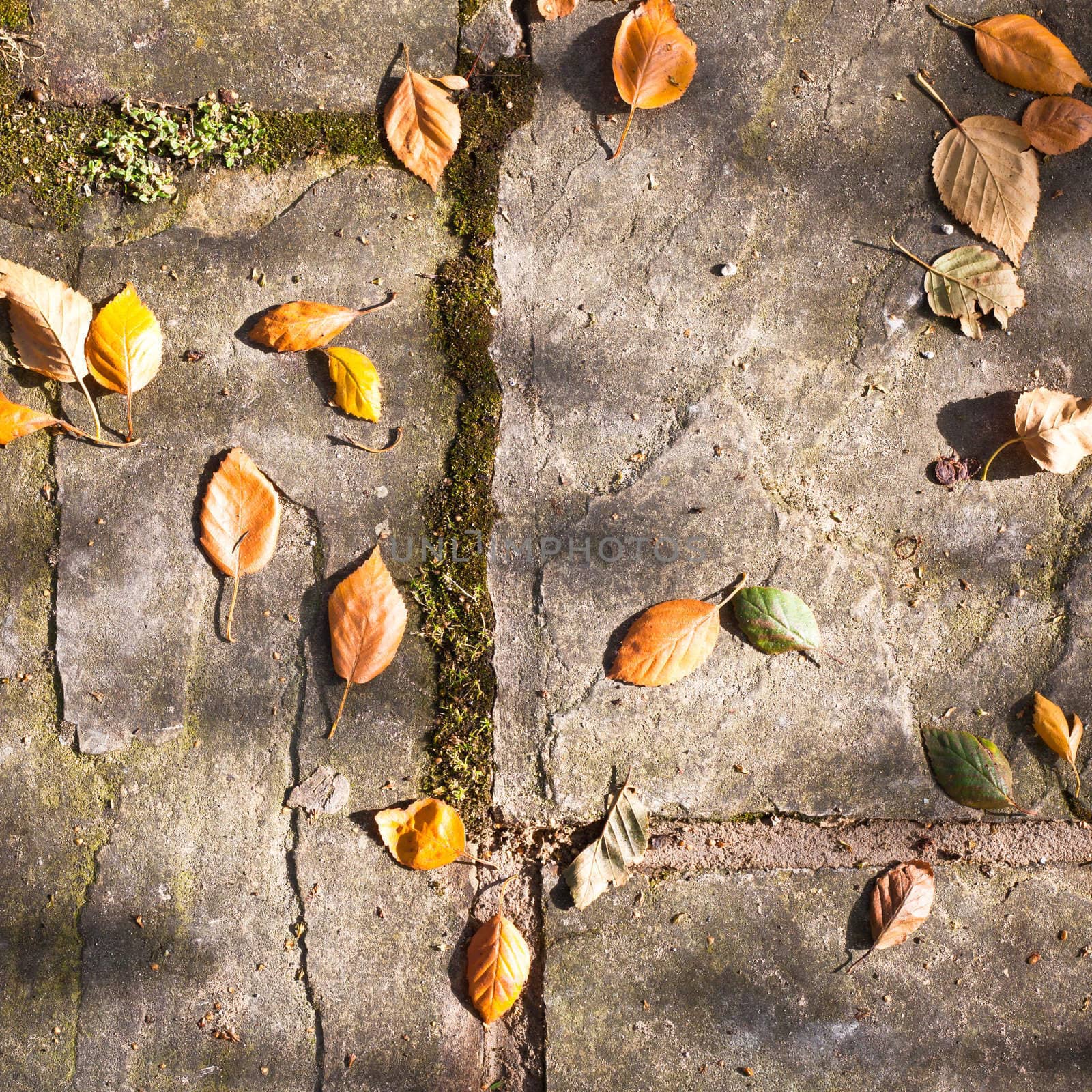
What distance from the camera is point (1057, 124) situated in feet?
6.20

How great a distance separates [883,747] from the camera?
186 centimetres

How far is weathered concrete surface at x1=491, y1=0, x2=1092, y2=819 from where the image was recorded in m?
1.85

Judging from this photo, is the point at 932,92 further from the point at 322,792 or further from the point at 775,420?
the point at 322,792

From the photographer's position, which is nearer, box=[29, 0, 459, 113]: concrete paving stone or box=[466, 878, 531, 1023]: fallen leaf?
box=[466, 878, 531, 1023]: fallen leaf

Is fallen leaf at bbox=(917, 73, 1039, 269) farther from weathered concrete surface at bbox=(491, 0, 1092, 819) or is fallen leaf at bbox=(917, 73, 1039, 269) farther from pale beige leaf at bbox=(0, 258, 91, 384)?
pale beige leaf at bbox=(0, 258, 91, 384)

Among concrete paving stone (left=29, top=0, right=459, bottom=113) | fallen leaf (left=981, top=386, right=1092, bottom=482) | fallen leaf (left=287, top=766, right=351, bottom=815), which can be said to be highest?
concrete paving stone (left=29, top=0, right=459, bottom=113)

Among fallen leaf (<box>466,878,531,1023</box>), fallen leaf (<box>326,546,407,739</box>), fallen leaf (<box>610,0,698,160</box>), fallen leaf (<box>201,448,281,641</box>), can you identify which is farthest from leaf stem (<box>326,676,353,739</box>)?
fallen leaf (<box>610,0,698,160</box>)

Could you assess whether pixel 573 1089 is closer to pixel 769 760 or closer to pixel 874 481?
pixel 769 760

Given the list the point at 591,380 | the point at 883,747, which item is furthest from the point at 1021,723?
the point at 591,380

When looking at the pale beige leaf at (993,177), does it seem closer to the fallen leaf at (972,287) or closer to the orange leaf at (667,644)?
the fallen leaf at (972,287)

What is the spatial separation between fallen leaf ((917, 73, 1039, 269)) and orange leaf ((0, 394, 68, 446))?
232cm

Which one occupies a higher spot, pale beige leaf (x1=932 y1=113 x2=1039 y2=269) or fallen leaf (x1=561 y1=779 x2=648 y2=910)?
pale beige leaf (x1=932 y1=113 x2=1039 y2=269)

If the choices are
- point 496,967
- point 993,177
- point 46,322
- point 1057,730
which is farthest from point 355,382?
point 1057,730

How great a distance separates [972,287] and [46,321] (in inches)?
89.7
